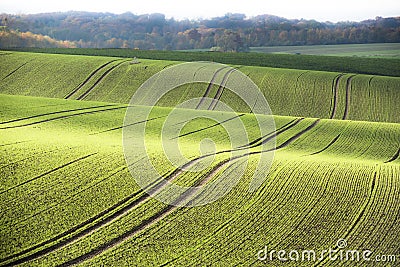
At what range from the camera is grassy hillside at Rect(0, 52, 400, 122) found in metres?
52.1

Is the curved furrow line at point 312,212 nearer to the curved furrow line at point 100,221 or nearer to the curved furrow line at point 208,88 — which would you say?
the curved furrow line at point 100,221

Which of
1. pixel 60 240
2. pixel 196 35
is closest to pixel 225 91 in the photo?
pixel 60 240

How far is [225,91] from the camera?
5428 centimetres

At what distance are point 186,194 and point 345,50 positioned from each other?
92.1 m

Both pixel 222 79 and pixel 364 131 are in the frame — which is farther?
pixel 222 79

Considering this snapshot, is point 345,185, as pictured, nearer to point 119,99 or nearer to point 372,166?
point 372,166

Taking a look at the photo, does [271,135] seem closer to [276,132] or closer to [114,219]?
[276,132]

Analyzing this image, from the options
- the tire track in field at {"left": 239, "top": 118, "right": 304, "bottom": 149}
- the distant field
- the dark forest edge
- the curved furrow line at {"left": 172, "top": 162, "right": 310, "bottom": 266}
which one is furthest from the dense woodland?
the curved furrow line at {"left": 172, "top": 162, "right": 310, "bottom": 266}

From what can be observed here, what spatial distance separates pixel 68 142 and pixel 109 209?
7.46 metres

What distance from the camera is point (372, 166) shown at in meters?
27.1

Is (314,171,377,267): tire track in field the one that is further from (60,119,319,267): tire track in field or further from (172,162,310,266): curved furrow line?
(60,119,319,267): tire track in field

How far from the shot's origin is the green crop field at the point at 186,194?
1836 cm

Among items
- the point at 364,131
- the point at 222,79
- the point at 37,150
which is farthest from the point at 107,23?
the point at 37,150

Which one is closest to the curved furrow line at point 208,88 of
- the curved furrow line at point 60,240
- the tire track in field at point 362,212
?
the tire track in field at point 362,212
